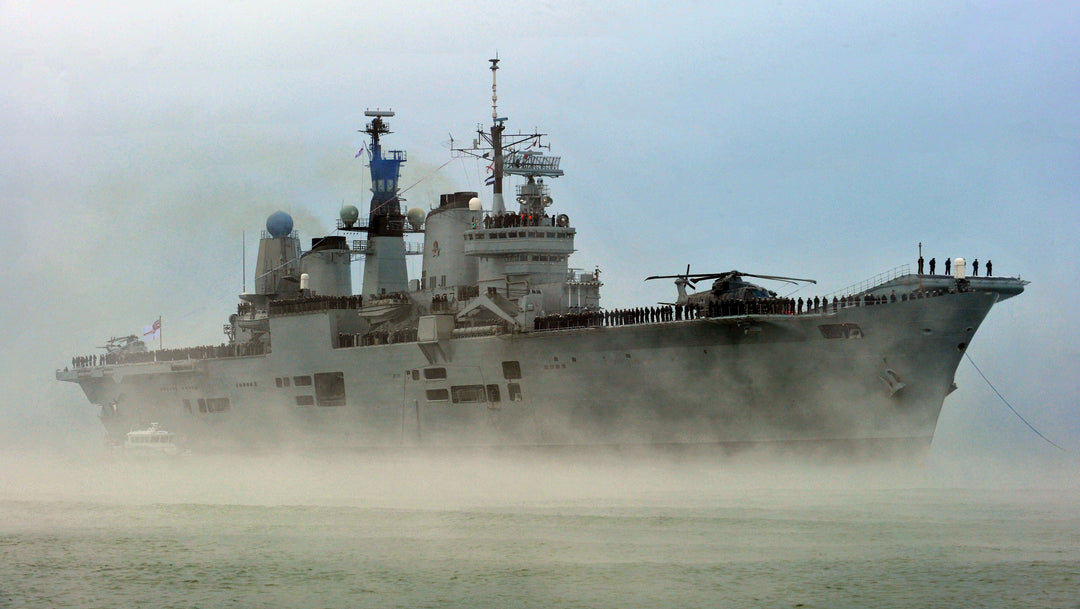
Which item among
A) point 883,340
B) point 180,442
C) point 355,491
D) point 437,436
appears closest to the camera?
point 883,340

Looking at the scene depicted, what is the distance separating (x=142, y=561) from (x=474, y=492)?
10.6 meters

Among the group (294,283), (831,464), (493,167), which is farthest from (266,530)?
(294,283)

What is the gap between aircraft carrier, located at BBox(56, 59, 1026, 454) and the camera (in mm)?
34156

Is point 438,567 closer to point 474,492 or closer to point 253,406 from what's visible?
point 474,492

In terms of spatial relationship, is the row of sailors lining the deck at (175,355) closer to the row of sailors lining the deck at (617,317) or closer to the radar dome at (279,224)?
the radar dome at (279,224)

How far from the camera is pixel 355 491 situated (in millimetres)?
36219

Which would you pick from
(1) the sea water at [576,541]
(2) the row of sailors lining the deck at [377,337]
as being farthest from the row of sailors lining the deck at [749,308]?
(2) the row of sailors lining the deck at [377,337]

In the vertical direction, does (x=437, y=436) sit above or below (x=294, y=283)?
below

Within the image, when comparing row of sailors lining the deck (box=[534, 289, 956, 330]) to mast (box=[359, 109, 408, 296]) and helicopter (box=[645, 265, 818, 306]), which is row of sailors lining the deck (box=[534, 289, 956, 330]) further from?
mast (box=[359, 109, 408, 296])

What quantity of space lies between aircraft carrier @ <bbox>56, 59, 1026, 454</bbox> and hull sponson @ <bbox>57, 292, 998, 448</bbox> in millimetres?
56

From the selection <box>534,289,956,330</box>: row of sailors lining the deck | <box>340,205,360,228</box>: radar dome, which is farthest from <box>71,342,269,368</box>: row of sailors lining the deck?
<box>534,289,956,330</box>: row of sailors lining the deck

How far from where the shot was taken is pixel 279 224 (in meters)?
53.0

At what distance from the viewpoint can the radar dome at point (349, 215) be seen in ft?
171

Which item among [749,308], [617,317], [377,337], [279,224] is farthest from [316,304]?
[749,308]
